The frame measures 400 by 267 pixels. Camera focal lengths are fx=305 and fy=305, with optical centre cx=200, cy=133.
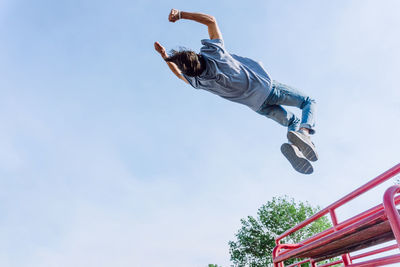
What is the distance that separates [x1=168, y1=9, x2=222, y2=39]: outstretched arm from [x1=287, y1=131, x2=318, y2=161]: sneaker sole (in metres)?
1.44

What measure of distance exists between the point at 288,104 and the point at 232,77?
2.79ft

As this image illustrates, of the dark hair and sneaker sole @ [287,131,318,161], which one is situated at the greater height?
the dark hair

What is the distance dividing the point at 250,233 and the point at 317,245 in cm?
2132

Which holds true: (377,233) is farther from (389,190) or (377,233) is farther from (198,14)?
(198,14)

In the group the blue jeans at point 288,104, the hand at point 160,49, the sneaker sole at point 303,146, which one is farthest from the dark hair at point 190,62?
the sneaker sole at point 303,146

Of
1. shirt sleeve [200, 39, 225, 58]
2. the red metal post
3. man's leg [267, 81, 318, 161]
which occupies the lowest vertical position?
the red metal post

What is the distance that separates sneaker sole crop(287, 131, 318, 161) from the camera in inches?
133

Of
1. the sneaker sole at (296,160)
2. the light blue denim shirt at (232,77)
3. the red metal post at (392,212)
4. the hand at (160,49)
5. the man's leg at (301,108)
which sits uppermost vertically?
the hand at (160,49)

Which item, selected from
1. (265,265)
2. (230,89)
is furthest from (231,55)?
(265,265)

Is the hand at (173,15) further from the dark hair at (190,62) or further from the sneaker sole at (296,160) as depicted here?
the sneaker sole at (296,160)

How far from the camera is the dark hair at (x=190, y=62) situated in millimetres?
3328

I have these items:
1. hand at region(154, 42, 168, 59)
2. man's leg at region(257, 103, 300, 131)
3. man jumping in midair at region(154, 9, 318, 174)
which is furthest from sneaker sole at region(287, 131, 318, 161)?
hand at region(154, 42, 168, 59)

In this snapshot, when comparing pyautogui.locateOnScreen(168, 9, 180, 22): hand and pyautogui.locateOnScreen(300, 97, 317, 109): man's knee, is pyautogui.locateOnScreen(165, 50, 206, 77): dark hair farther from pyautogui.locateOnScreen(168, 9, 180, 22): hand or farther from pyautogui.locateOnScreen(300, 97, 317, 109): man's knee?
pyautogui.locateOnScreen(300, 97, 317, 109): man's knee

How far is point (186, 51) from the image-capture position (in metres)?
3.41
